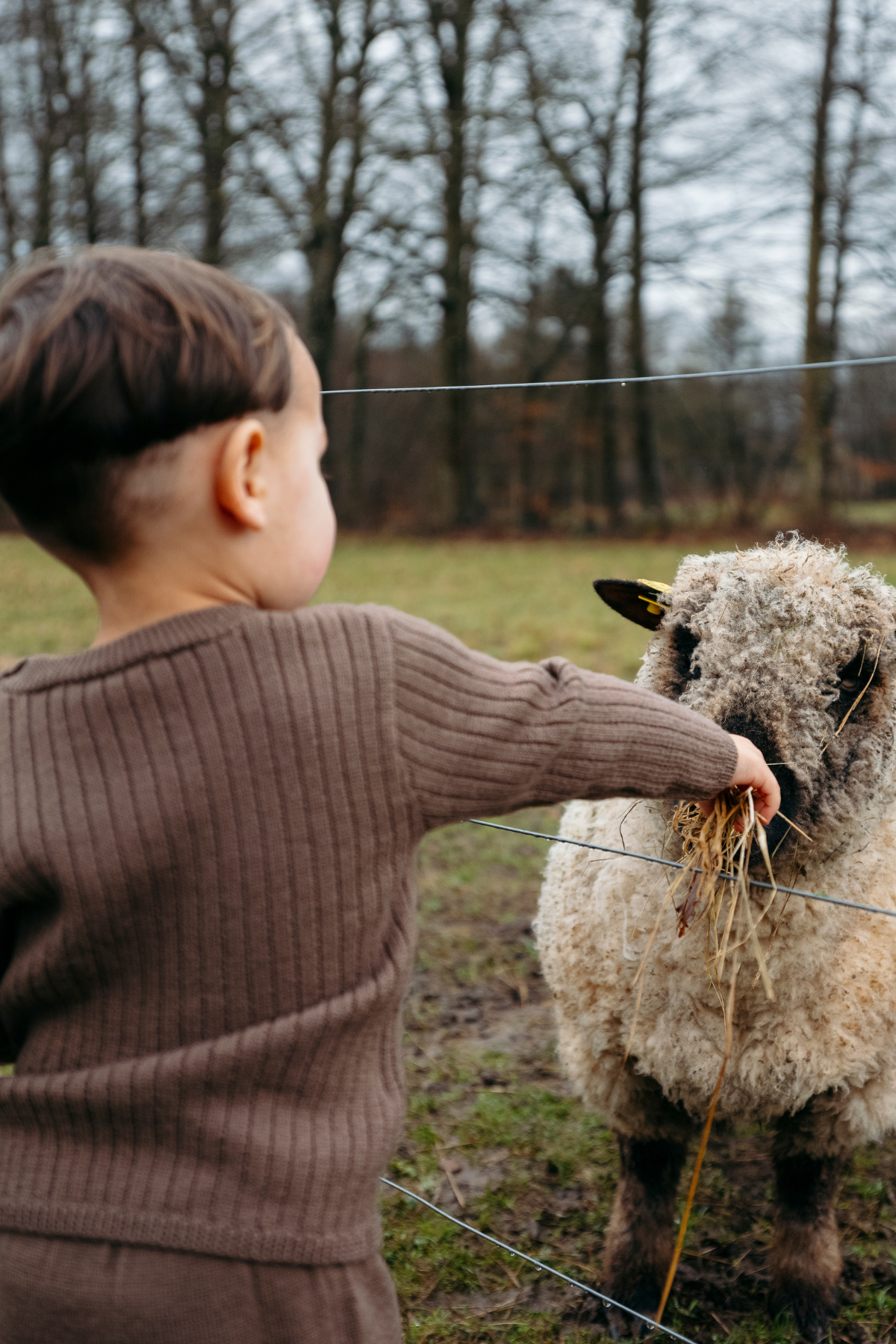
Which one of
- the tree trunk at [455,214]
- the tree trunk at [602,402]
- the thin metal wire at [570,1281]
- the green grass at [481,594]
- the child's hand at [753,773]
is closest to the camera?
the child's hand at [753,773]

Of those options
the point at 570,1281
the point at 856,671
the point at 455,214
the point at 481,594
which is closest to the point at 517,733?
the point at 856,671

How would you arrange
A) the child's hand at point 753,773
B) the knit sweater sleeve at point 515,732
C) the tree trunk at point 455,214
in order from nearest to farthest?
the knit sweater sleeve at point 515,732
the child's hand at point 753,773
the tree trunk at point 455,214

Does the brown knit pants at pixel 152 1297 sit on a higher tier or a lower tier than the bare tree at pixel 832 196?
lower

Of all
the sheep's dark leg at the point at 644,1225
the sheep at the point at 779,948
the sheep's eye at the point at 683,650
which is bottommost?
the sheep's dark leg at the point at 644,1225

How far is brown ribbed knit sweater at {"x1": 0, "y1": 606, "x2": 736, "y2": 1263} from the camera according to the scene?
44.1 inches

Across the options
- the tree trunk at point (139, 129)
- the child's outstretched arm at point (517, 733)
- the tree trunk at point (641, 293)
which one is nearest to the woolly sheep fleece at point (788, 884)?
the child's outstretched arm at point (517, 733)

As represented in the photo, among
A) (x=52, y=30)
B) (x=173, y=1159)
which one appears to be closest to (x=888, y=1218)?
(x=173, y=1159)

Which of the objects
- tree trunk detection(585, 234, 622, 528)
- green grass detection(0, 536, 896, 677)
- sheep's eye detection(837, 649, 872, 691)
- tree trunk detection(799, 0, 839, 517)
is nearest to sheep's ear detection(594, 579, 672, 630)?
sheep's eye detection(837, 649, 872, 691)

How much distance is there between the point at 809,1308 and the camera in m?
2.49

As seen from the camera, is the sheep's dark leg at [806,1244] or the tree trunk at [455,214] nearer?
the sheep's dark leg at [806,1244]

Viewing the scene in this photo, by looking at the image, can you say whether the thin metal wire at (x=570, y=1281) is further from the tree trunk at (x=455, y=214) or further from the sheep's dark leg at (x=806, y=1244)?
the tree trunk at (x=455, y=214)

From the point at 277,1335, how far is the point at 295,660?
769mm

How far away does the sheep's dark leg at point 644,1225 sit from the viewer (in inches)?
101

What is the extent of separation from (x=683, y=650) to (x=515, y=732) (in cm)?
123
